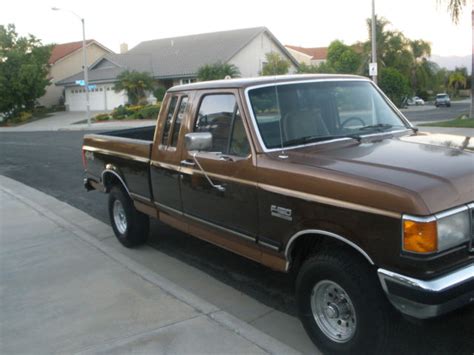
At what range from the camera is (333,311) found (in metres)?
3.60

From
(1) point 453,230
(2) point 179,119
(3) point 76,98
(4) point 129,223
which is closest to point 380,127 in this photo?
(1) point 453,230

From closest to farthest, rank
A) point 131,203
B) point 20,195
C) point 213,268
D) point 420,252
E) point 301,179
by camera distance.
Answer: point 420,252, point 301,179, point 213,268, point 131,203, point 20,195

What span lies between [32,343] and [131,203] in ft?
8.24

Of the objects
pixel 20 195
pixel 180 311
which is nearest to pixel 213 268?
pixel 180 311

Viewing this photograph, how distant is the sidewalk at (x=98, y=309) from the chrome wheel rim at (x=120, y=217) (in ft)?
0.94

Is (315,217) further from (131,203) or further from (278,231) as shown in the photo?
(131,203)

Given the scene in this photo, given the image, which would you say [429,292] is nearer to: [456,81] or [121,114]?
[121,114]

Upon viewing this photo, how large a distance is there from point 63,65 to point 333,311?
59.8 m

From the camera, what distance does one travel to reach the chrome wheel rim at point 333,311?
3.53 m

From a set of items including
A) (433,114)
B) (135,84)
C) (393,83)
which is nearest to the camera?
(433,114)

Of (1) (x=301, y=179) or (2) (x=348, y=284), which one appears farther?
(1) (x=301, y=179)

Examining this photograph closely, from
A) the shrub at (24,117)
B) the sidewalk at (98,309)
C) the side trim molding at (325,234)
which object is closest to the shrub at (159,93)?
the shrub at (24,117)

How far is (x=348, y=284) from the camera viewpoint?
3.35m

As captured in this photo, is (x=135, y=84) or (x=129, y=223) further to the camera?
(x=135, y=84)
